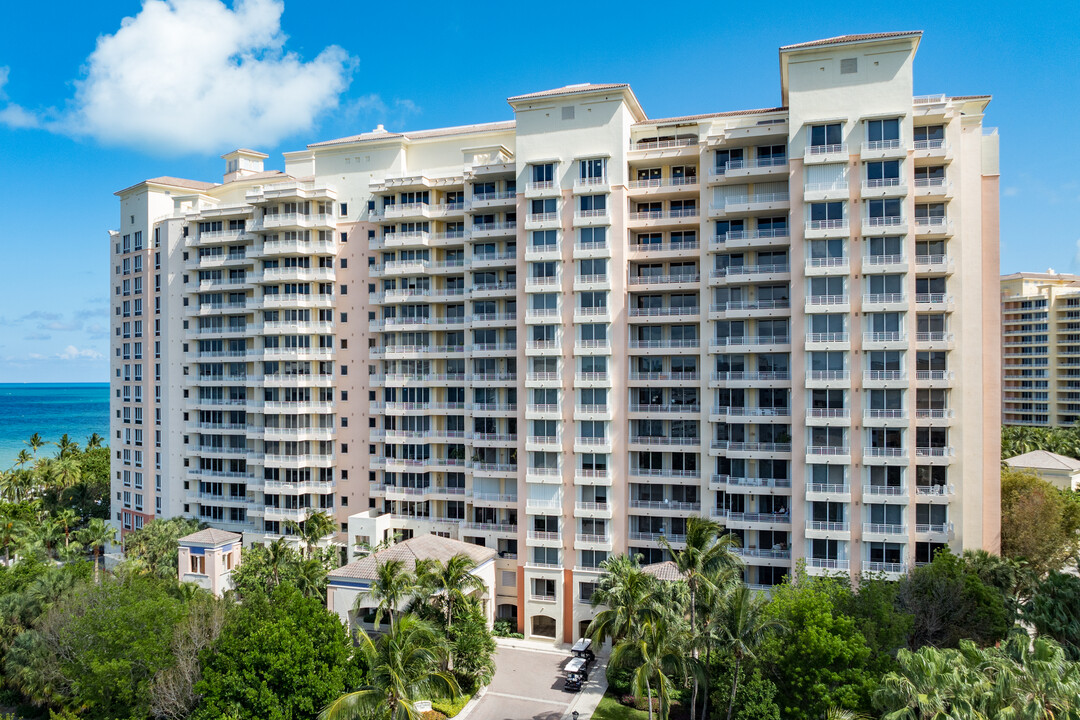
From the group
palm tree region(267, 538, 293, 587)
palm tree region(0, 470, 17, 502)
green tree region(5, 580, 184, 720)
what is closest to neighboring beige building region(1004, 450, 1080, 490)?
palm tree region(267, 538, 293, 587)

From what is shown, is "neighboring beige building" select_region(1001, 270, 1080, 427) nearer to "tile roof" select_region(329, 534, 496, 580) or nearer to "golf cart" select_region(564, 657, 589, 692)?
"golf cart" select_region(564, 657, 589, 692)

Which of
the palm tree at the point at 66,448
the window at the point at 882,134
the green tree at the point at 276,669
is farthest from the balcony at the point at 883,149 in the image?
the palm tree at the point at 66,448

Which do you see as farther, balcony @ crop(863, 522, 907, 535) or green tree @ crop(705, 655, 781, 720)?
balcony @ crop(863, 522, 907, 535)

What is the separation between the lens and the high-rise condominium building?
147ft

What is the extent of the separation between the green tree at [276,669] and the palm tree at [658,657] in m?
14.1

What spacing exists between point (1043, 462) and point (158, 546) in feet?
288

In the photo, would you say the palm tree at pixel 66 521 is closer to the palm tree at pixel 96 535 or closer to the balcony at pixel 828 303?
the palm tree at pixel 96 535

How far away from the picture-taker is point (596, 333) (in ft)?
168

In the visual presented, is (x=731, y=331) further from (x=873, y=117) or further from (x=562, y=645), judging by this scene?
(x=562, y=645)

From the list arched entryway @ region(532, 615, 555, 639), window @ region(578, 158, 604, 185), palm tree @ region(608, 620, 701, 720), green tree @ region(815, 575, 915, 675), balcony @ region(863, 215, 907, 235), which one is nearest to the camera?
palm tree @ region(608, 620, 701, 720)

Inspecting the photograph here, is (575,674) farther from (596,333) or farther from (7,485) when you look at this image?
(7,485)

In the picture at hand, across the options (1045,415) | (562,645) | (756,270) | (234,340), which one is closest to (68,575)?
(234,340)

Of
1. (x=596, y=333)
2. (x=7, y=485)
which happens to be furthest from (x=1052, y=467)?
(x=7, y=485)

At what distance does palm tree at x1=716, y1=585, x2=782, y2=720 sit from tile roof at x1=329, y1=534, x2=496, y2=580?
60.4 feet
